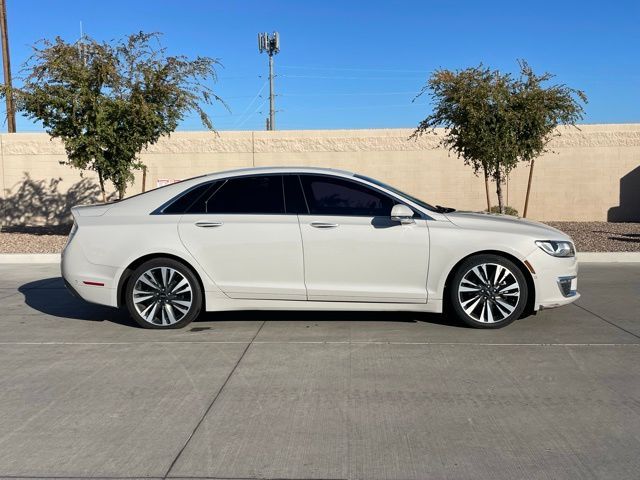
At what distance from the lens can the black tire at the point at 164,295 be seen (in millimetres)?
6527

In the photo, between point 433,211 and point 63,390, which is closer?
point 63,390

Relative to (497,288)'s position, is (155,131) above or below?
above

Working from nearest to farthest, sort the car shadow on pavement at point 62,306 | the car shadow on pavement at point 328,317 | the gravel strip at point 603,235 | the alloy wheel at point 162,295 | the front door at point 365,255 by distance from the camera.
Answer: the front door at point 365,255
the alloy wheel at point 162,295
the car shadow on pavement at point 328,317
the car shadow on pavement at point 62,306
the gravel strip at point 603,235

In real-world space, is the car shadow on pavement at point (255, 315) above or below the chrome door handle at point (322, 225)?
below

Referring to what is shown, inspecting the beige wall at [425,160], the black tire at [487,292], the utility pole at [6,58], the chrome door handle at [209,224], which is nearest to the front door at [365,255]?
the black tire at [487,292]

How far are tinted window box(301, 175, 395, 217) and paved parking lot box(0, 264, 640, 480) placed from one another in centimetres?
126

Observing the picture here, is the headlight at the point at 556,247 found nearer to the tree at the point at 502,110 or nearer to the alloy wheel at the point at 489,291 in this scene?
the alloy wheel at the point at 489,291

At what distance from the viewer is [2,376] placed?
517 centimetres

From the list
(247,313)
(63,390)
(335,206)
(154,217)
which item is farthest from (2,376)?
(335,206)

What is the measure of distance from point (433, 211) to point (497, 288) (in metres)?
1.02

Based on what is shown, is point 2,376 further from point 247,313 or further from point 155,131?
point 155,131

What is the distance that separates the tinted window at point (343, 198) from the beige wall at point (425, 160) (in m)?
12.7

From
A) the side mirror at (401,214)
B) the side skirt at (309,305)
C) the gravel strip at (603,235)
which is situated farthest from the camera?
the gravel strip at (603,235)

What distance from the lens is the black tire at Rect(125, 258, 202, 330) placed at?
6.53m
